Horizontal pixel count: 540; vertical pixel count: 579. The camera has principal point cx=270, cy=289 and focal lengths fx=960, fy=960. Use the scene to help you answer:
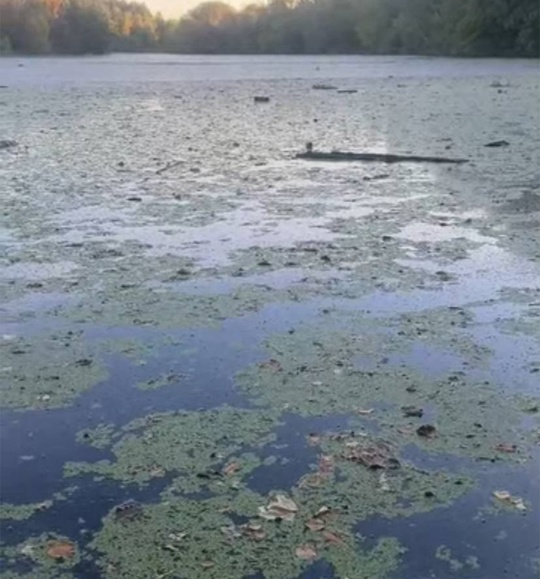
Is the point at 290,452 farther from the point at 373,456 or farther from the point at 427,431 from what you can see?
the point at 427,431

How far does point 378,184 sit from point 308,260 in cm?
196

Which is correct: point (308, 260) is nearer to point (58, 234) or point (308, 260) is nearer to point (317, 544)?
point (58, 234)

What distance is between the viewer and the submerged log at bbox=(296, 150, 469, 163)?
21.1 feet

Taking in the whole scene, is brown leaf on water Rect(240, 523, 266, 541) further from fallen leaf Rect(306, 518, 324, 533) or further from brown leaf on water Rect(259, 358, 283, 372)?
brown leaf on water Rect(259, 358, 283, 372)

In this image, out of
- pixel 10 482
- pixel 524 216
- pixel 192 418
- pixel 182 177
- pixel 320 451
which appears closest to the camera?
pixel 10 482

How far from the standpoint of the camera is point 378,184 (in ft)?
17.9

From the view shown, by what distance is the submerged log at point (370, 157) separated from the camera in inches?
253

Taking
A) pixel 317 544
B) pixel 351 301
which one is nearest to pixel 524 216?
pixel 351 301

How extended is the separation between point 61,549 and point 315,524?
0.44m

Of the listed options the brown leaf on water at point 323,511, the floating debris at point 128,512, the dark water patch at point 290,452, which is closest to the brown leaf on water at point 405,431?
the dark water patch at point 290,452

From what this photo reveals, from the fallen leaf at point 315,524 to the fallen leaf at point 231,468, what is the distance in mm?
247

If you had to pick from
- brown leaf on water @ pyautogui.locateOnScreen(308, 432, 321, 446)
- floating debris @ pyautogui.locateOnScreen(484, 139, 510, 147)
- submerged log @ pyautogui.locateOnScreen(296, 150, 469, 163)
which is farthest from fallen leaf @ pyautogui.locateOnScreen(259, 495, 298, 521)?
floating debris @ pyautogui.locateOnScreen(484, 139, 510, 147)

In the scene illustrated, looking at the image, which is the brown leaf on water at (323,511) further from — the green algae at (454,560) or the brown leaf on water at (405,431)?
the brown leaf on water at (405,431)

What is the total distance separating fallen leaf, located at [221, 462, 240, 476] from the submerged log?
4.74 meters
